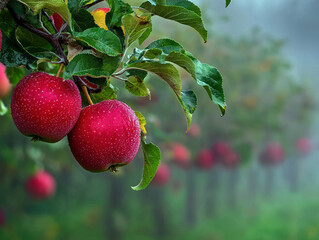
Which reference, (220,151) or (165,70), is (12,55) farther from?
A: (220,151)

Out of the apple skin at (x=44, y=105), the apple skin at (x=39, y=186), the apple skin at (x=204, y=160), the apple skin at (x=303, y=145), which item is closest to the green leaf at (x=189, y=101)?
the apple skin at (x=44, y=105)

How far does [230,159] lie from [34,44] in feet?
11.9

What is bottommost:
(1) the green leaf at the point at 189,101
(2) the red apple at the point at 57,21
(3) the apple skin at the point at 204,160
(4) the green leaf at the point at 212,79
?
(3) the apple skin at the point at 204,160

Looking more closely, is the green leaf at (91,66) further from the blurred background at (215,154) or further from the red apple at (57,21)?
the blurred background at (215,154)

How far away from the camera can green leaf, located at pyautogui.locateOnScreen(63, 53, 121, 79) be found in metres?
0.39

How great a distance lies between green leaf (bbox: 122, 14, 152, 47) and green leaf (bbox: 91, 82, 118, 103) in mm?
69

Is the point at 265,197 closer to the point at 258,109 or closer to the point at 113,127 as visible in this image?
the point at 258,109

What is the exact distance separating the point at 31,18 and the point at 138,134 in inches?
6.3

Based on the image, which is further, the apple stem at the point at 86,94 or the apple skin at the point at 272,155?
the apple skin at the point at 272,155

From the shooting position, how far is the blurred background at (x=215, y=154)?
3381 mm

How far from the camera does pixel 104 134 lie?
469mm

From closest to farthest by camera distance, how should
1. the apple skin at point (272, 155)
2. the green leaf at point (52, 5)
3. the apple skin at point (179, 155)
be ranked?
the green leaf at point (52, 5), the apple skin at point (179, 155), the apple skin at point (272, 155)

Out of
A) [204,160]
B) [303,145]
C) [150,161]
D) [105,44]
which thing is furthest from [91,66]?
[303,145]

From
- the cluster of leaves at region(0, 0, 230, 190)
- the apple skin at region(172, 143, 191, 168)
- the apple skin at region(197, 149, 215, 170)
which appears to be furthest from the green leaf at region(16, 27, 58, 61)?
the apple skin at region(197, 149, 215, 170)
